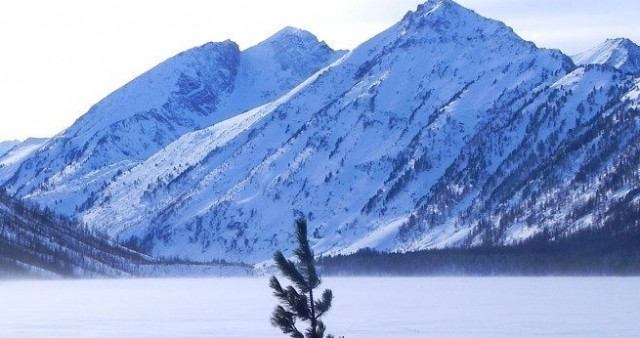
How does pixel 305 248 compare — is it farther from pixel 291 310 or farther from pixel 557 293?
pixel 557 293

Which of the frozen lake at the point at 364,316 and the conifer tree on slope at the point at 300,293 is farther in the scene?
the frozen lake at the point at 364,316

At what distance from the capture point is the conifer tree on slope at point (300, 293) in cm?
3519

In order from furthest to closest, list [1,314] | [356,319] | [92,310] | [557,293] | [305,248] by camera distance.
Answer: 1. [557,293]
2. [92,310]
3. [1,314]
4. [356,319]
5. [305,248]

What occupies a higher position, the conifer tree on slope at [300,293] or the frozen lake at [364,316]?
the frozen lake at [364,316]

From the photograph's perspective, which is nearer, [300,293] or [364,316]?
[300,293]

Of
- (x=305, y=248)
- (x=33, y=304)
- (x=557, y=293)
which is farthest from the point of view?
(x=557, y=293)

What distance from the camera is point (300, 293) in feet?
118

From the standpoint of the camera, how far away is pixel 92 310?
135 meters

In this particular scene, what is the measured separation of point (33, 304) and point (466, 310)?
52856mm

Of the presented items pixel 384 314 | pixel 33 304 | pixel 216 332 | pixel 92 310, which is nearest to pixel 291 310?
pixel 216 332

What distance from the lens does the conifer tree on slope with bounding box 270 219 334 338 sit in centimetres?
3519

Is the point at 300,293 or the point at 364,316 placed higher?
the point at 364,316

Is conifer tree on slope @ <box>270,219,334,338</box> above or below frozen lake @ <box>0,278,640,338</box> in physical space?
below

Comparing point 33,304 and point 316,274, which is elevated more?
point 33,304
